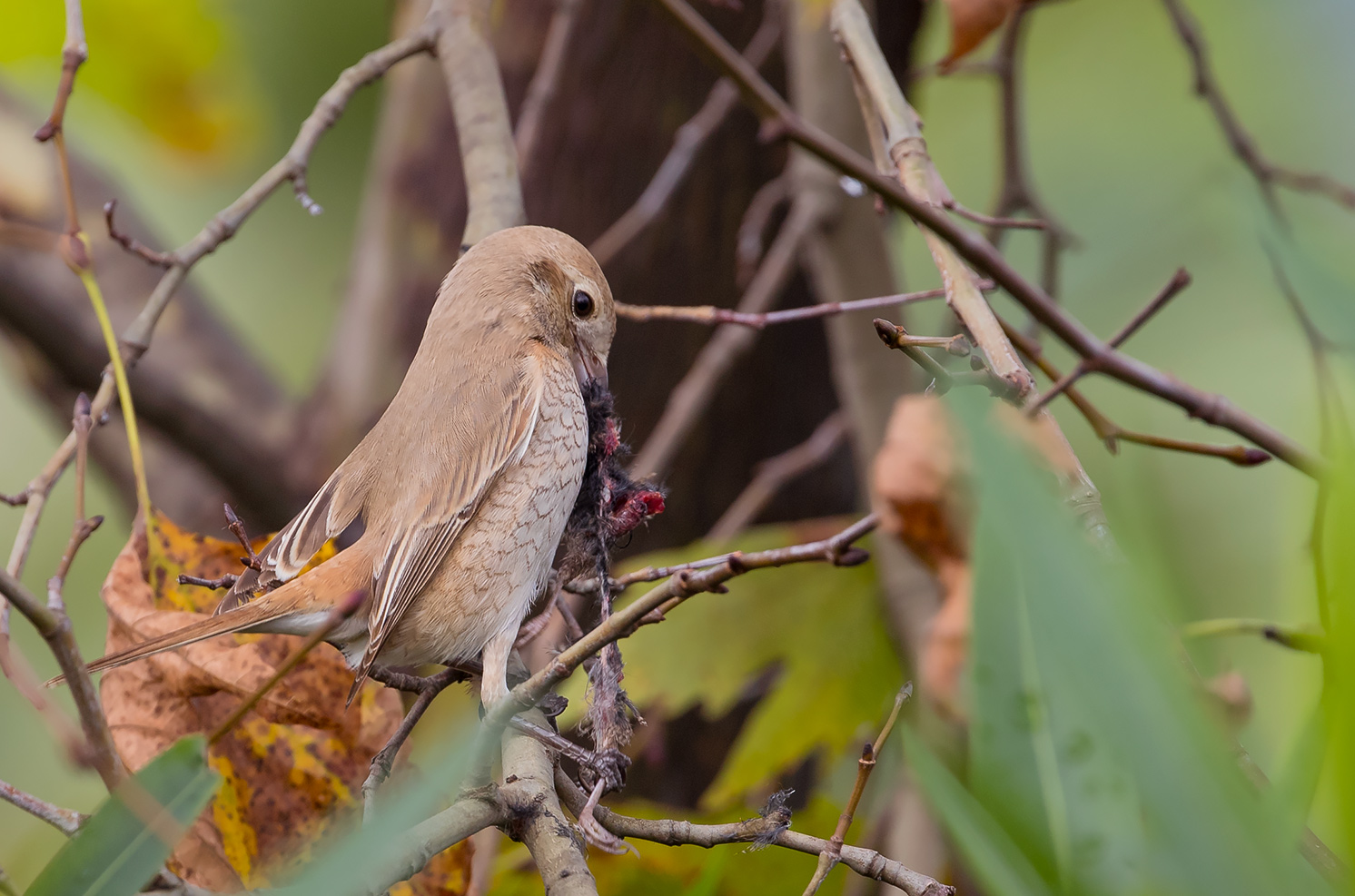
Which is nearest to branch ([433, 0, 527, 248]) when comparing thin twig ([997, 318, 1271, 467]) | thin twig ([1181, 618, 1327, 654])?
thin twig ([997, 318, 1271, 467])

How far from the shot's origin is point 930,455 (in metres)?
1.52

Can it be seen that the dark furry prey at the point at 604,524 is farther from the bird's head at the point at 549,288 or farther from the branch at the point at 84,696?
the branch at the point at 84,696

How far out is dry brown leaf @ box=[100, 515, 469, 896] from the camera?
111 centimetres

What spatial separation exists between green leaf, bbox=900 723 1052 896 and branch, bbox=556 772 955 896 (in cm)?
19

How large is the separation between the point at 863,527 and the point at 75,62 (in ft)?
3.57

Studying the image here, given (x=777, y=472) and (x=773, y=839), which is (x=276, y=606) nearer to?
(x=773, y=839)

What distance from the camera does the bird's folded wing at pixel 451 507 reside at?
1165 millimetres

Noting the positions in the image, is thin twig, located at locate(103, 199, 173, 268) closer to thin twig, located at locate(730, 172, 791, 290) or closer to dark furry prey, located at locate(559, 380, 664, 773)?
dark furry prey, located at locate(559, 380, 664, 773)

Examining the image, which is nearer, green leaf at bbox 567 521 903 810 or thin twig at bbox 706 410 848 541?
green leaf at bbox 567 521 903 810

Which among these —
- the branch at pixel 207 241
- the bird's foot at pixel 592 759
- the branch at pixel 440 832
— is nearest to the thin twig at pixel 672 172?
the branch at pixel 207 241

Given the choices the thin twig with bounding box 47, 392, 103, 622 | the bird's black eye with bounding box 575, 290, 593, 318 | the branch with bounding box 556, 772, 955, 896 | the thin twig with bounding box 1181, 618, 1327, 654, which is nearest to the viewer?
the thin twig with bounding box 1181, 618, 1327, 654

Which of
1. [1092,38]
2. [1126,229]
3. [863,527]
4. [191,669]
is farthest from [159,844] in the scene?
[1092,38]

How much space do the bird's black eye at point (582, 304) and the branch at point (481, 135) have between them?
16 centimetres

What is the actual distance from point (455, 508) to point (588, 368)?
1.16 ft
